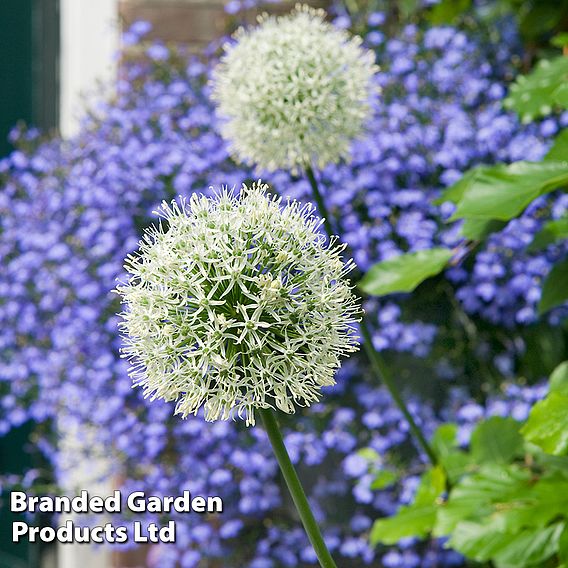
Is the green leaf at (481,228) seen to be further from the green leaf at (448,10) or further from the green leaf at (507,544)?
the green leaf at (448,10)

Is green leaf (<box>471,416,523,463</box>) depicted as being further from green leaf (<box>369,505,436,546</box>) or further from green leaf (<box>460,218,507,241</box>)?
green leaf (<box>460,218,507,241</box>)

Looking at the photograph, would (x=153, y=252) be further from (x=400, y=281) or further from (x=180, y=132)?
(x=180, y=132)

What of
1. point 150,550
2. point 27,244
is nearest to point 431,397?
point 150,550

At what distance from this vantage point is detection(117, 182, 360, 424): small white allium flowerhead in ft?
1.95

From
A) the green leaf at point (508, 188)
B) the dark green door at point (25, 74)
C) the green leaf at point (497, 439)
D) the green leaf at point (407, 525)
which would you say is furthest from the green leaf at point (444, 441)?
the dark green door at point (25, 74)

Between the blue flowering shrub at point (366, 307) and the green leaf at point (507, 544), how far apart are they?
53 cm

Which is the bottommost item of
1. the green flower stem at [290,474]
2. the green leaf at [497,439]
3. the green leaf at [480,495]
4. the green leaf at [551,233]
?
the green flower stem at [290,474]

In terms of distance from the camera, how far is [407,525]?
1.16 metres

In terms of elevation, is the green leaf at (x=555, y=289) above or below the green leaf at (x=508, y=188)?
above

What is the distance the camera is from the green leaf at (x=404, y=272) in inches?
41.9

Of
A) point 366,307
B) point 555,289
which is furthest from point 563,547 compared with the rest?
point 366,307

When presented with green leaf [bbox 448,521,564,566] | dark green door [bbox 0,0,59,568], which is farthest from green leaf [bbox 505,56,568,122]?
dark green door [bbox 0,0,59,568]

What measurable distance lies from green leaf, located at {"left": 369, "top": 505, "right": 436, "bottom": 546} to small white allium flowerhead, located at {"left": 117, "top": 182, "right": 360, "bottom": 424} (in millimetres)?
592

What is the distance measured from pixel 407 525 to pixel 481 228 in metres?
0.43
